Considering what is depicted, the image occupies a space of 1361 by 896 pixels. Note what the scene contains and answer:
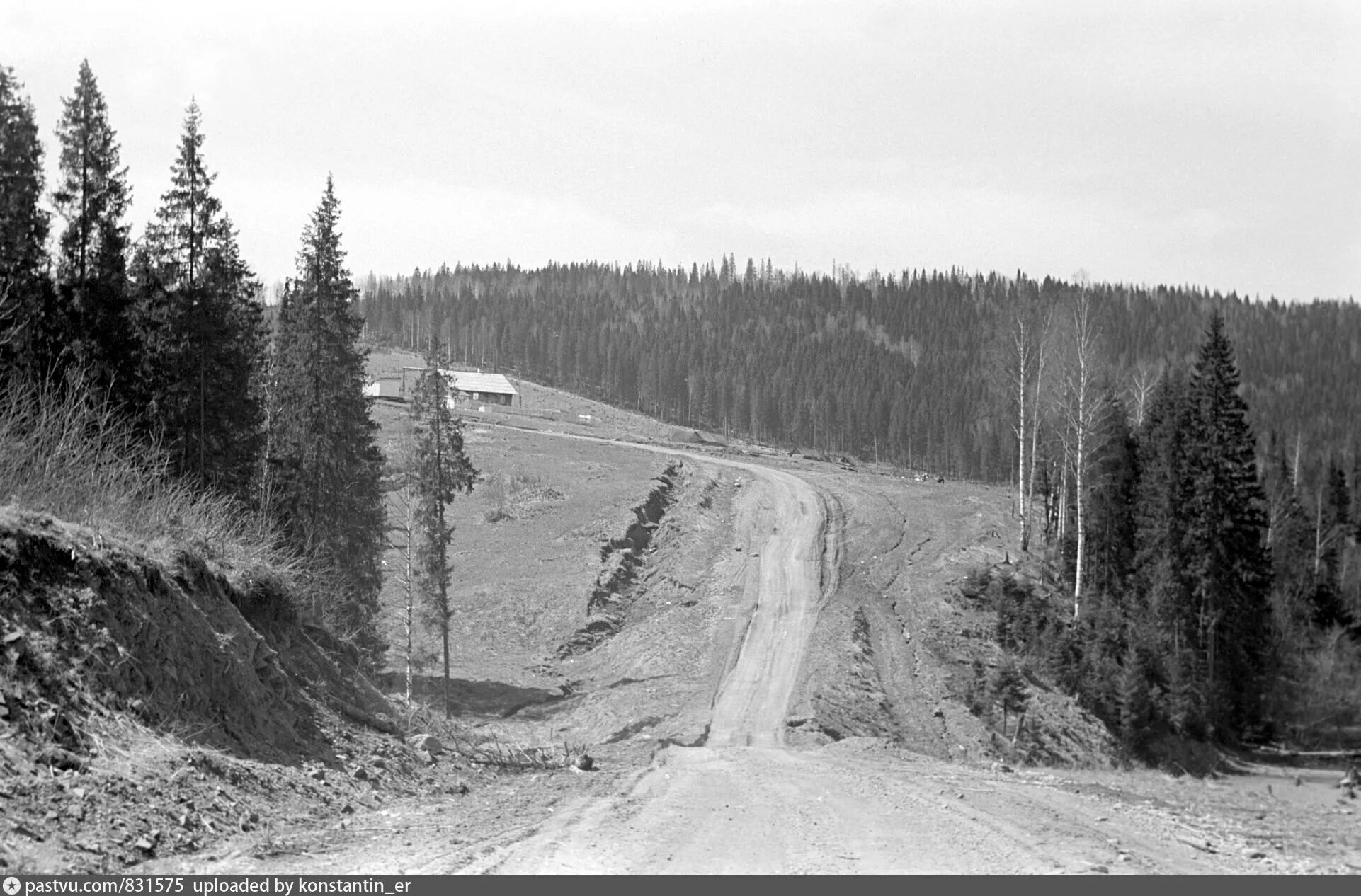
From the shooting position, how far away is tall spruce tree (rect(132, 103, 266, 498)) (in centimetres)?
2609

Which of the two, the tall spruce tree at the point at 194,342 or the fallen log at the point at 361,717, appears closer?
the fallen log at the point at 361,717

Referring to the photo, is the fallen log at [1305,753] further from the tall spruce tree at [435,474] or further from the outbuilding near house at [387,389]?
the outbuilding near house at [387,389]

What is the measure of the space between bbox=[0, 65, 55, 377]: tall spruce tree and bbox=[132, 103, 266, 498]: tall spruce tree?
215cm

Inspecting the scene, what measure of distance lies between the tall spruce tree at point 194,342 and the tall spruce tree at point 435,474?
9317mm

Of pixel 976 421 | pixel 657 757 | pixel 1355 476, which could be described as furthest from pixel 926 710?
pixel 976 421

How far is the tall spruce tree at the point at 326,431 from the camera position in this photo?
3022 cm

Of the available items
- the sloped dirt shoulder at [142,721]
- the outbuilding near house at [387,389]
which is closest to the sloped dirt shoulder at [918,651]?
the sloped dirt shoulder at [142,721]

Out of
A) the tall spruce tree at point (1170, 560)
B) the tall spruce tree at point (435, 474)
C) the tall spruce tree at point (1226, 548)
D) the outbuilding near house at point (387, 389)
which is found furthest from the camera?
the outbuilding near house at point (387, 389)

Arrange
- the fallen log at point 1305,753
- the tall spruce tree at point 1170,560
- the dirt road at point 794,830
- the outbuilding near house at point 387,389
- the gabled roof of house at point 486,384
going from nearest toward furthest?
the dirt road at point 794,830 → the fallen log at point 1305,753 → the tall spruce tree at point 1170,560 → the outbuilding near house at point 387,389 → the gabled roof of house at point 486,384

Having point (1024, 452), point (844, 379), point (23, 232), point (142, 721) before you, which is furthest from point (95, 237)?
point (844, 379)

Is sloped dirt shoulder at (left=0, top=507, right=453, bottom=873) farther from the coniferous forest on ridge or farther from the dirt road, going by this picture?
the coniferous forest on ridge

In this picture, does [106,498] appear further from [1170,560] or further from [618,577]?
[1170,560]

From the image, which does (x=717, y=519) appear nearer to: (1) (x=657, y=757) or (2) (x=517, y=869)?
(1) (x=657, y=757)

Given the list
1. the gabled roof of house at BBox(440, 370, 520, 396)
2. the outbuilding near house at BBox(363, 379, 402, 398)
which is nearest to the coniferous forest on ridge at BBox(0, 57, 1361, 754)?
the outbuilding near house at BBox(363, 379, 402, 398)
